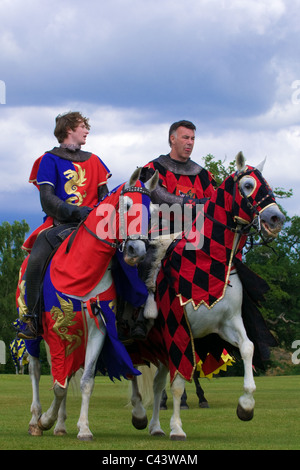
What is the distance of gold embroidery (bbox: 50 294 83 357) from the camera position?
8.88 meters

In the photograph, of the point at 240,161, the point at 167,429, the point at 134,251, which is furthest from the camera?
the point at 167,429

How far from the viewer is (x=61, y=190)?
9930 mm

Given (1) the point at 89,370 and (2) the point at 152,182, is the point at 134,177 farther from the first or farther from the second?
(1) the point at 89,370

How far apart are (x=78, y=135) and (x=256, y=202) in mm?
2774

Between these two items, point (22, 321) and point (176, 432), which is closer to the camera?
point (176, 432)

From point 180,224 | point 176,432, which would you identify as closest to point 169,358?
point 176,432

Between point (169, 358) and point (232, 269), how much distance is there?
123 centimetres

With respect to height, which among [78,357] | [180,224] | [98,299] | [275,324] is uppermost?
[180,224]

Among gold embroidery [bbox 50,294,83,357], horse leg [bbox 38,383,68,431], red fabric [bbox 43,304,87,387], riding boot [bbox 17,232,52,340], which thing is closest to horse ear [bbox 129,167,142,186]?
gold embroidery [bbox 50,294,83,357]

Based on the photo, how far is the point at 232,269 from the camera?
8.95 metres

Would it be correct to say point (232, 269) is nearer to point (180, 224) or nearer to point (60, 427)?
point (180, 224)

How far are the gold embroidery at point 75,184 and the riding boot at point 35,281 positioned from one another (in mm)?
683

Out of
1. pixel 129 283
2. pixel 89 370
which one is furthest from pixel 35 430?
pixel 129 283
